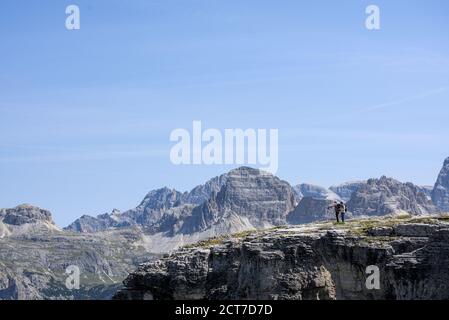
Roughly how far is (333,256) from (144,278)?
28.8m

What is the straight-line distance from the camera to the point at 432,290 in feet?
303

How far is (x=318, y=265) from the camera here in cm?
9994

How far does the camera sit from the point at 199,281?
108 metres

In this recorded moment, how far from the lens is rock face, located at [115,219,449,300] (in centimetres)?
9362

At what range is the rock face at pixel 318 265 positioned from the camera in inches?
3686
